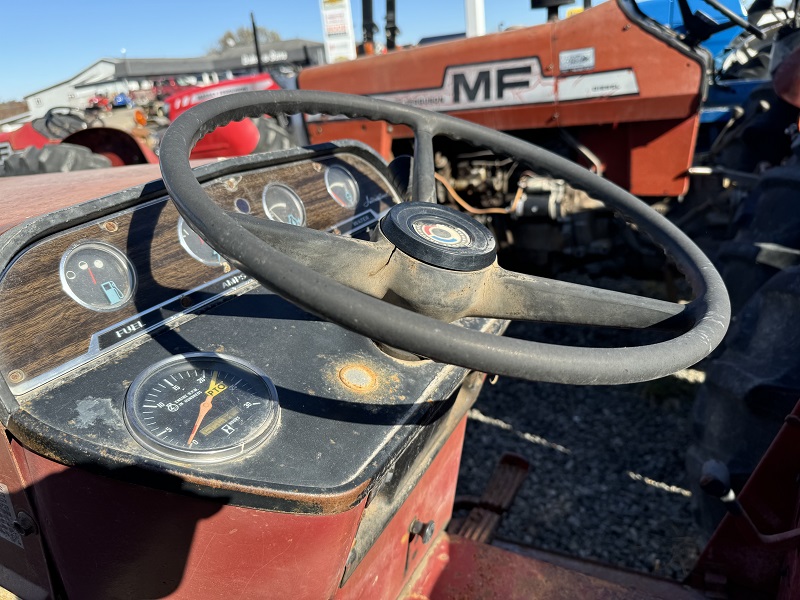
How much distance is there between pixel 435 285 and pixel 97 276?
25.4 inches

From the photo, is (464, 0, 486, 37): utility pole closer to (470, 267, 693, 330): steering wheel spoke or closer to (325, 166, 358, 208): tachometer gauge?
(325, 166, 358, 208): tachometer gauge

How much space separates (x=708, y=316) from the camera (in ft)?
2.79

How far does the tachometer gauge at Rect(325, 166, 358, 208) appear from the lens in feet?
5.37

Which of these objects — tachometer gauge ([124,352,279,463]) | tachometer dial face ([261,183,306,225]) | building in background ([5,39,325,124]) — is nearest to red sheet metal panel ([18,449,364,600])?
tachometer gauge ([124,352,279,463])

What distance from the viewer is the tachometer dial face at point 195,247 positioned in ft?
4.17

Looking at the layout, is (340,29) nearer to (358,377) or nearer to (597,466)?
(597,466)

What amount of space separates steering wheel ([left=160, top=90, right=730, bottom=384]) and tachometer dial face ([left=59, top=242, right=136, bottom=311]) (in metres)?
0.30

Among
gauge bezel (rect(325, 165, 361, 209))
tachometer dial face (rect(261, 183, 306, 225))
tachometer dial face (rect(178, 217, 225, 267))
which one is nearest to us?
tachometer dial face (rect(178, 217, 225, 267))

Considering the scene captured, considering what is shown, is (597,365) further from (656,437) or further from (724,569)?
(656,437)

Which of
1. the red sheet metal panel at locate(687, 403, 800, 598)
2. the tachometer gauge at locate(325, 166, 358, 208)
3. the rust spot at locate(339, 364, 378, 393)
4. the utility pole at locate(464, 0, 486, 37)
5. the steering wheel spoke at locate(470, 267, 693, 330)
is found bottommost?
the red sheet metal panel at locate(687, 403, 800, 598)

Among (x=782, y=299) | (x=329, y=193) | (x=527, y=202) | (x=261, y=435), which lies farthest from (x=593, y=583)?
(x=527, y=202)

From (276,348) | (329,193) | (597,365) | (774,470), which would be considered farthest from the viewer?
(329,193)

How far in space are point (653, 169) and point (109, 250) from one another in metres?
2.55

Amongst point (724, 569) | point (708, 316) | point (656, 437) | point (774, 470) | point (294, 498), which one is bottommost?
point (656, 437)
